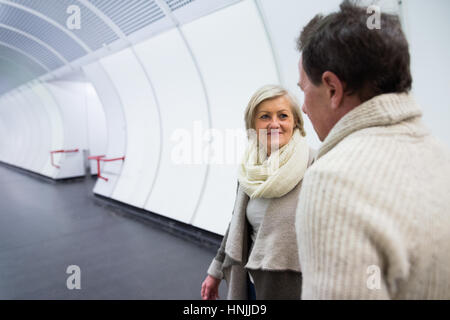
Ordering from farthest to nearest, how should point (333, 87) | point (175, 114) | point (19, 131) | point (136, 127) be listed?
point (19, 131) → point (136, 127) → point (175, 114) → point (333, 87)

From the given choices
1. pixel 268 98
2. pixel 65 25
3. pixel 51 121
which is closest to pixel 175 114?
pixel 65 25

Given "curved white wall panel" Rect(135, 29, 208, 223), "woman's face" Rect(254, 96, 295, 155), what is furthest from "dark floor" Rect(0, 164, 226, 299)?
"woman's face" Rect(254, 96, 295, 155)

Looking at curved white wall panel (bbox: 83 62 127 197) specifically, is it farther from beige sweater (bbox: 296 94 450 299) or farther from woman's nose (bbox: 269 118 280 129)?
beige sweater (bbox: 296 94 450 299)

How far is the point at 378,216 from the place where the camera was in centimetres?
68

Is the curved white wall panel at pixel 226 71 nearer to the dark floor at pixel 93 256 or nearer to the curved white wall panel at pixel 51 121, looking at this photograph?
the dark floor at pixel 93 256

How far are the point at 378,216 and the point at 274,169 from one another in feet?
3.76

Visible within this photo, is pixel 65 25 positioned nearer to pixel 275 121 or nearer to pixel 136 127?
pixel 136 127

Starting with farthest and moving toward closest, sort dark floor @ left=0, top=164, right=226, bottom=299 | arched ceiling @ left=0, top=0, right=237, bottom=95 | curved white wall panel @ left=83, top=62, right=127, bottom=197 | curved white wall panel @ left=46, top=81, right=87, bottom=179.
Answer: curved white wall panel @ left=46, top=81, right=87, bottom=179, curved white wall panel @ left=83, top=62, right=127, bottom=197, arched ceiling @ left=0, top=0, right=237, bottom=95, dark floor @ left=0, top=164, right=226, bottom=299

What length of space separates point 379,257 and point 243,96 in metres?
4.21

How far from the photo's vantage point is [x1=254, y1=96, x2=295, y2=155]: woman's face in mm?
1937

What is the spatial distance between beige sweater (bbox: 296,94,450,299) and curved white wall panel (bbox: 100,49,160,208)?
6301mm

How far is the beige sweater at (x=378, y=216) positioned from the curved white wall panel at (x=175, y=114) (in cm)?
476

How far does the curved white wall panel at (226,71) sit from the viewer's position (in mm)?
4137
